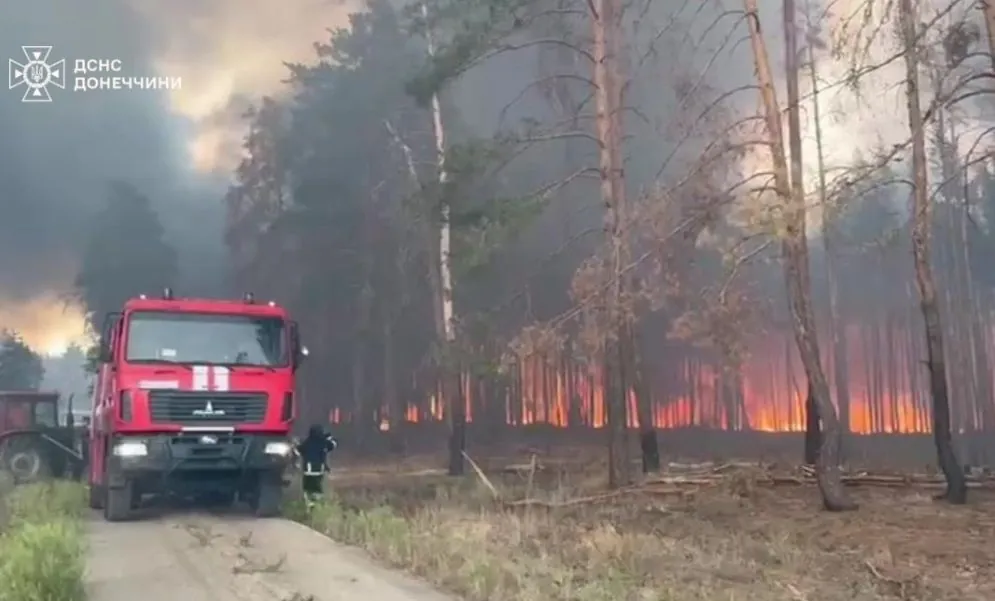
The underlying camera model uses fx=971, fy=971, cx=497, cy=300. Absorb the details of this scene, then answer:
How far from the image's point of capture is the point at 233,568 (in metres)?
7.75

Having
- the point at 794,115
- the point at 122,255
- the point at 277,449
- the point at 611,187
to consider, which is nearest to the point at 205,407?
the point at 277,449

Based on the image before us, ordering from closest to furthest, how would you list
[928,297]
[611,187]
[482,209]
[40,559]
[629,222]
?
[40,559] → [928,297] → [629,222] → [611,187] → [482,209]

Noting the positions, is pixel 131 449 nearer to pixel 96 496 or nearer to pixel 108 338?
pixel 108 338

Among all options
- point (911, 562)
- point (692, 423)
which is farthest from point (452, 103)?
point (911, 562)

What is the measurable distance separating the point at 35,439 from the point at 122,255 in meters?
22.6

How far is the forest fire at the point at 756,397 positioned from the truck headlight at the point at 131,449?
23.0m

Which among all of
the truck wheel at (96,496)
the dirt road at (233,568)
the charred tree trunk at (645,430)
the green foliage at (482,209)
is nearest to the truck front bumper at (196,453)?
the dirt road at (233,568)

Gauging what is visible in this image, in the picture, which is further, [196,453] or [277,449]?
[277,449]

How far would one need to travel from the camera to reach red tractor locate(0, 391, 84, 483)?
17688mm

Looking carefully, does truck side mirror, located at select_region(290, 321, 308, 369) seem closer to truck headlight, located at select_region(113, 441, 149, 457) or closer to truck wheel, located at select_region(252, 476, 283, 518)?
truck wheel, located at select_region(252, 476, 283, 518)

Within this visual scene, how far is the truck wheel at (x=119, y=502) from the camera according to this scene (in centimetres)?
1136

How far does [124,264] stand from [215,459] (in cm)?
3075

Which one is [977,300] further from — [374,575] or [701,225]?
[374,575]

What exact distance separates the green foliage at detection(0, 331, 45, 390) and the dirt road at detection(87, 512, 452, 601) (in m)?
32.5
